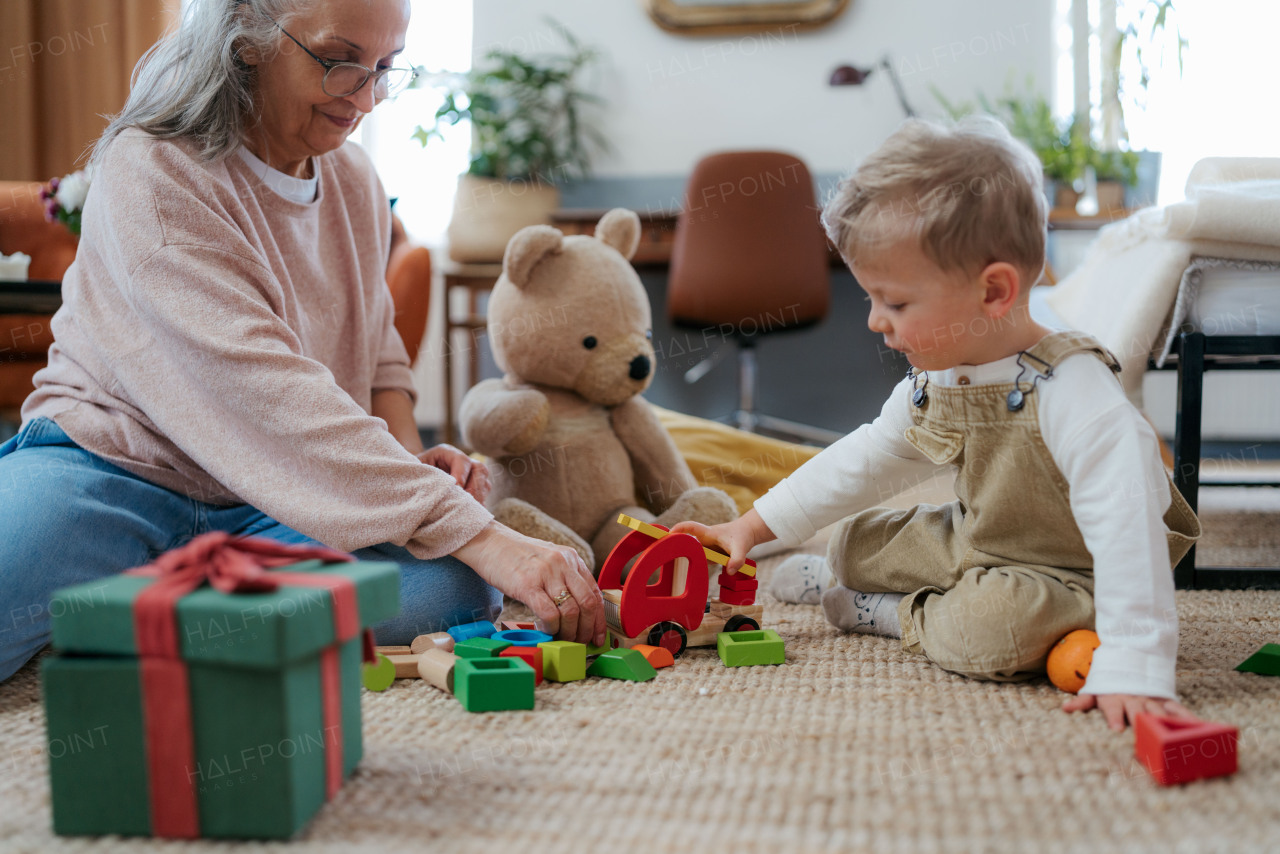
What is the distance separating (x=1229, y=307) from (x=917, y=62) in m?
2.08

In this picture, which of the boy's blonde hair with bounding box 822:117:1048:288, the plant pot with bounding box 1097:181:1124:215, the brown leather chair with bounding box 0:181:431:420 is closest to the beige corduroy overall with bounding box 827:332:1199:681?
the boy's blonde hair with bounding box 822:117:1048:288

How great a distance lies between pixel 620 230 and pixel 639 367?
208 mm

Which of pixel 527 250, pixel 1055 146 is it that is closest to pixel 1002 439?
pixel 527 250

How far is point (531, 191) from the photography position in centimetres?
295

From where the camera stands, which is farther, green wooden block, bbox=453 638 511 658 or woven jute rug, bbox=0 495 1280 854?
green wooden block, bbox=453 638 511 658

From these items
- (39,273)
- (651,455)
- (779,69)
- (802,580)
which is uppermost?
(779,69)

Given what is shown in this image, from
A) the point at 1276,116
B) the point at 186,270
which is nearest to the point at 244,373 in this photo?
the point at 186,270

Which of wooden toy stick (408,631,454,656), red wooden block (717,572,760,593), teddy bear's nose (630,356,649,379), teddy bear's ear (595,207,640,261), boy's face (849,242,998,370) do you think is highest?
teddy bear's ear (595,207,640,261)

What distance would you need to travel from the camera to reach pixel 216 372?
A: 0.83 meters

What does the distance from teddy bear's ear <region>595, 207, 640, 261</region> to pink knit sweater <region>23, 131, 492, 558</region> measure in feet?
1.50

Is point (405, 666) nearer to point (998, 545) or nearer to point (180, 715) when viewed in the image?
point (180, 715)

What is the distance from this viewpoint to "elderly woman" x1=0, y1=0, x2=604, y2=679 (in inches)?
32.1

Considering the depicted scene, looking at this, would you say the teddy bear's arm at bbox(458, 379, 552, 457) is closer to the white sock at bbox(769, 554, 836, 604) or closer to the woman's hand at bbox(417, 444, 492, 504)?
the woman's hand at bbox(417, 444, 492, 504)

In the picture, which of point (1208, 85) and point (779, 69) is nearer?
point (1208, 85)
